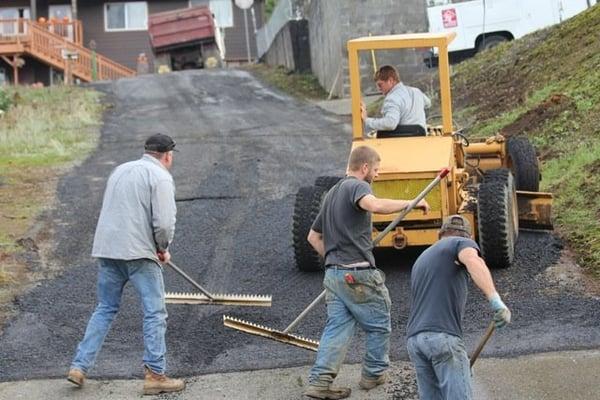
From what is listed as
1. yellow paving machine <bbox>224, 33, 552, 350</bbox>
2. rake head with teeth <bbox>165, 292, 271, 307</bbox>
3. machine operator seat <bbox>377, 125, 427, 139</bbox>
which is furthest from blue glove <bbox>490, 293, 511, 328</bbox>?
machine operator seat <bbox>377, 125, 427, 139</bbox>

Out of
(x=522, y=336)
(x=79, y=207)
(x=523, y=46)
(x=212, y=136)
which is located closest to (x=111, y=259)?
(x=522, y=336)

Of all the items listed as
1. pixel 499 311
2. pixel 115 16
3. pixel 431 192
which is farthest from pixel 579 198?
pixel 115 16

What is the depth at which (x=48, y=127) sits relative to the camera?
801 inches

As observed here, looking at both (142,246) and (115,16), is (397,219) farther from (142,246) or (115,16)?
(115,16)

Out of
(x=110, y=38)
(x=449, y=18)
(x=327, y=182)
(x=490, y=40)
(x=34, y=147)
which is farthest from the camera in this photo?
(x=110, y=38)

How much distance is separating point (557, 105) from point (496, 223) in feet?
19.7

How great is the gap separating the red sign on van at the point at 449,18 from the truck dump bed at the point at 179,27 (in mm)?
13318

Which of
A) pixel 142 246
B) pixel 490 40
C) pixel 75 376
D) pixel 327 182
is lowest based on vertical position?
pixel 75 376

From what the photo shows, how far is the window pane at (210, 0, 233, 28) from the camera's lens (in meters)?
42.9

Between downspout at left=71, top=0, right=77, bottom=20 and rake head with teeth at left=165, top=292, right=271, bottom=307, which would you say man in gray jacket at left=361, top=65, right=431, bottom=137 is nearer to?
rake head with teeth at left=165, top=292, right=271, bottom=307

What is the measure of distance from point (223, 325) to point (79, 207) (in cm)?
593

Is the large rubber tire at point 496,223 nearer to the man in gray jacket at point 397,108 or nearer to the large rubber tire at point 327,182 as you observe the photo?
the man in gray jacket at point 397,108

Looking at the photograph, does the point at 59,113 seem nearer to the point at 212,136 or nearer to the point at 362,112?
the point at 212,136

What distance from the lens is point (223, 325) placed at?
8.49 metres
